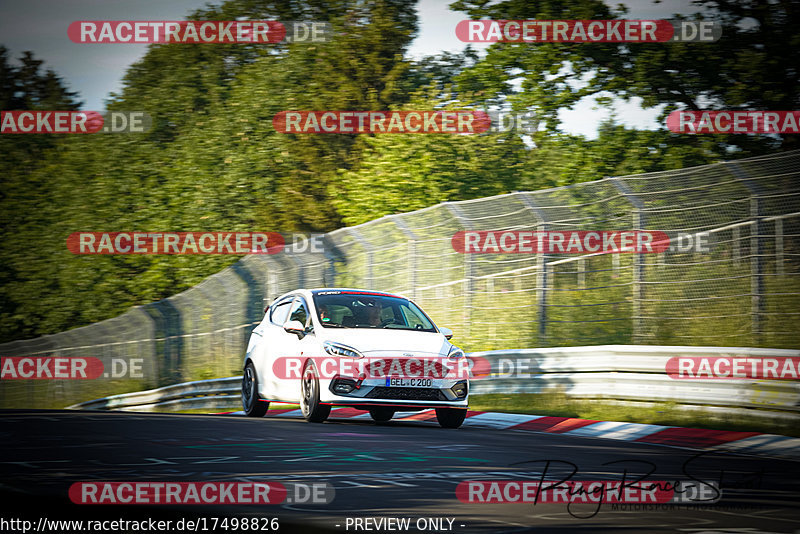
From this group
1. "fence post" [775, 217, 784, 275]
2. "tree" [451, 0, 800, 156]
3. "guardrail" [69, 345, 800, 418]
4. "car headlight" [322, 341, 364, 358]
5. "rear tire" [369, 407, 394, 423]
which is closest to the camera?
"guardrail" [69, 345, 800, 418]

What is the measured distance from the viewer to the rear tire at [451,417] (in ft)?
42.5

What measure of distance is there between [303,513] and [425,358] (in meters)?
6.47

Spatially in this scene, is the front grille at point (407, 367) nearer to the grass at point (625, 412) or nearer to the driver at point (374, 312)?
the driver at point (374, 312)

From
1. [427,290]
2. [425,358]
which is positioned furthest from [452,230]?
[425,358]

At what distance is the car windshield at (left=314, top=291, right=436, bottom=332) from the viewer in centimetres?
1373

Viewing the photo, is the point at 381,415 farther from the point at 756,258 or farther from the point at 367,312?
the point at 756,258

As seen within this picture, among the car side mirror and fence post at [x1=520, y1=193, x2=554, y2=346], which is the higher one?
fence post at [x1=520, y1=193, x2=554, y2=346]

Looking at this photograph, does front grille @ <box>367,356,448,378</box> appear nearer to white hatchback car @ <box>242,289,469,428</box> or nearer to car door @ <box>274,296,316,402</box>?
white hatchback car @ <box>242,289,469,428</box>

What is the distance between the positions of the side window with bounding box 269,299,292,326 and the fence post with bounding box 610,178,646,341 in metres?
4.44

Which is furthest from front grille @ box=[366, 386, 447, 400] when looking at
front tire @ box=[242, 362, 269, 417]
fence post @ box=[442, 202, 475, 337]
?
fence post @ box=[442, 202, 475, 337]

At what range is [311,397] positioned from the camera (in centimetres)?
1296

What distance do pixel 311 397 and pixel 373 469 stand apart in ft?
15.8

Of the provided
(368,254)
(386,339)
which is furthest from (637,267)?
(368,254)

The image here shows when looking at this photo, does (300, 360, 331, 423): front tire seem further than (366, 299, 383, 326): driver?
No
